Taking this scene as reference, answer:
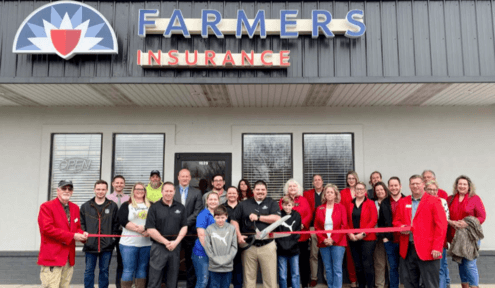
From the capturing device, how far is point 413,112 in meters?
9.07

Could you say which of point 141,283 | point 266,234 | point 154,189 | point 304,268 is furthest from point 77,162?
point 304,268

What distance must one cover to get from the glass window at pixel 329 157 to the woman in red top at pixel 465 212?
267 centimetres

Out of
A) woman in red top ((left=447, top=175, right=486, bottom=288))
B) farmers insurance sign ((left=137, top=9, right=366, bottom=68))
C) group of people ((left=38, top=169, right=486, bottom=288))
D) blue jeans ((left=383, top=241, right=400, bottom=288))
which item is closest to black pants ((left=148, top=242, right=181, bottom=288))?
group of people ((left=38, top=169, right=486, bottom=288))

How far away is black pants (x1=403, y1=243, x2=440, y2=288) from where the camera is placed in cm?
562

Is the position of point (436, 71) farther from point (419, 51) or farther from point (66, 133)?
point (66, 133)

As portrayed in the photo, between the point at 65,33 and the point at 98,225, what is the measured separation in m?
3.65

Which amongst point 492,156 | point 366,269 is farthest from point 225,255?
point 492,156

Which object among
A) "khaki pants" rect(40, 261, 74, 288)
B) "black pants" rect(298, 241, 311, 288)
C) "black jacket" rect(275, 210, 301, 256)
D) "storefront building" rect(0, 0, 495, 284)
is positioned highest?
"storefront building" rect(0, 0, 495, 284)

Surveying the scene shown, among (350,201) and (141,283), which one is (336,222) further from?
(141,283)

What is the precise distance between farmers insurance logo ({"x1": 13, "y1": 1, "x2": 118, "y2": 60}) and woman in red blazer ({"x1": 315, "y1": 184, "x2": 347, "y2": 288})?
4.87 m

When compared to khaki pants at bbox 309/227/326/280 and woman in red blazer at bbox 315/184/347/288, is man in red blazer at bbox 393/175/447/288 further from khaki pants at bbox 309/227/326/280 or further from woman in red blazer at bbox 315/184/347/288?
khaki pants at bbox 309/227/326/280

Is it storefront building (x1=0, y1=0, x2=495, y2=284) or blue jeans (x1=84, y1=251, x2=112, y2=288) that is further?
storefront building (x1=0, y1=0, x2=495, y2=284)

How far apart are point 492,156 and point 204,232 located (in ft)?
23.6

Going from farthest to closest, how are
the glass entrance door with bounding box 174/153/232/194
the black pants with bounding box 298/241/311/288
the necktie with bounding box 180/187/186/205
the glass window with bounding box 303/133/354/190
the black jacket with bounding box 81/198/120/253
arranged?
the glass window with bounding box 303/133/354/190 < the glass entrance door with bounding box 174/153/232/194 < the black pants with bounding box 298/241/311/288 < the necktie with bounding box 180/187/186/205 < the black jacket with bounding box 81/198/120/253
